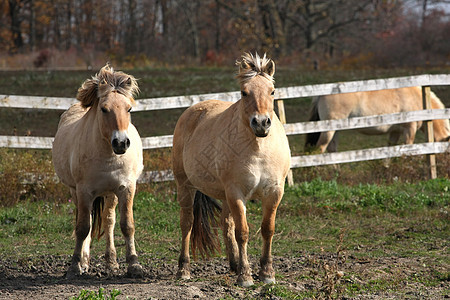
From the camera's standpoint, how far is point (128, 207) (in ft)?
18.5

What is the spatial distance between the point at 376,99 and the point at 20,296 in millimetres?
8615

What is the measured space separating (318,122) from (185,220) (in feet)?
15.1

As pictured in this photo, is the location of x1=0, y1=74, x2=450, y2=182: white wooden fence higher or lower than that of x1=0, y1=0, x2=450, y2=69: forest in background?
lower

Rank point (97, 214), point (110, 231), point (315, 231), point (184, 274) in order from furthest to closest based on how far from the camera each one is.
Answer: point (315, 231)
point (97, 214)
point (110, 231)
point (184, 274)

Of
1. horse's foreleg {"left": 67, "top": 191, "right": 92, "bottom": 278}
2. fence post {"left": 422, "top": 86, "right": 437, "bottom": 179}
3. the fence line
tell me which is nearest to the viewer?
horse's foreleg {"left": 67, "top": 191, "right": 92, "bottom": 278}

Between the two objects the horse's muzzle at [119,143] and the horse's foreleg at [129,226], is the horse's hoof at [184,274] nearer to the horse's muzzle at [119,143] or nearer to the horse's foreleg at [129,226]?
the horse's foreleg at [129,226]

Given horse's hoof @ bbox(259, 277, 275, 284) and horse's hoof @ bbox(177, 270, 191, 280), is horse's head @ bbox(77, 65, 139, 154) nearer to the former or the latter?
horse's hoof @ bbox(177, 270, 191, 280)

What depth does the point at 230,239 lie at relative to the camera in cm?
552

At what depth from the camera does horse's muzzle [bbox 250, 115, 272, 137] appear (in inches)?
176

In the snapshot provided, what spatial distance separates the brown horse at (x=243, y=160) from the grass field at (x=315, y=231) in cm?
32

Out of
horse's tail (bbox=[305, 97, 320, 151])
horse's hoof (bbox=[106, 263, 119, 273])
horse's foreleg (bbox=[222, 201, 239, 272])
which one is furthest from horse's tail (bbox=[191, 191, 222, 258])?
horse's tail (bbox=[305, 97, 320, 151])

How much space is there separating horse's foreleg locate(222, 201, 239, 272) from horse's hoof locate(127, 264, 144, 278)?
34.1 inches

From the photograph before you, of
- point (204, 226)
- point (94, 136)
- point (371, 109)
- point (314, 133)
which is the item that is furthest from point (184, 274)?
point (371, 109)

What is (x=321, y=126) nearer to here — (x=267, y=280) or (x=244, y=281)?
(x=267, y=280)
